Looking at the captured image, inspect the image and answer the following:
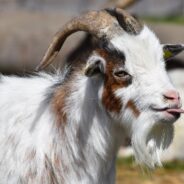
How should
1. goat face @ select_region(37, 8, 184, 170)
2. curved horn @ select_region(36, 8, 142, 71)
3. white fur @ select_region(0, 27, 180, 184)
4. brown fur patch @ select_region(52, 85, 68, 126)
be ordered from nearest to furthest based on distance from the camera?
goat face @ select_region(37, 8, 184, 170), white fur @ select_region(0, 27, 180, 184), curved horn @ select_region(36, 8, 142, 71), brown fur patch @ select_region(52, 85, 68, 126)

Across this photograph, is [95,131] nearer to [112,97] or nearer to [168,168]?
[112,97]

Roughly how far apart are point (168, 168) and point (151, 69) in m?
5.44

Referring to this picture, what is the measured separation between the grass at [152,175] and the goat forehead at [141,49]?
13.6 ft

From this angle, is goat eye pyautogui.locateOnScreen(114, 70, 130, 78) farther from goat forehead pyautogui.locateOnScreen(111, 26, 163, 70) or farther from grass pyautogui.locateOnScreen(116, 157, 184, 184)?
grass pyautogui.locateOnScreen(116, 157, 184, 184)

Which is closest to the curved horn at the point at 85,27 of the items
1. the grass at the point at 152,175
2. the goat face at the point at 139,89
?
the goat face at the point at 139,89

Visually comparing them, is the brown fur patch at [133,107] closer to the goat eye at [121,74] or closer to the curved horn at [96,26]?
the goat eye at [121,74]

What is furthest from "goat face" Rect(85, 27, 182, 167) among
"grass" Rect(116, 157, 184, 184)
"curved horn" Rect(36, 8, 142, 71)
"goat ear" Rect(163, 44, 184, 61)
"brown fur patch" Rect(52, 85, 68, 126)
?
"grass" Rect(116, 157, 184, 184)

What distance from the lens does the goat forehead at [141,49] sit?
24.7ft

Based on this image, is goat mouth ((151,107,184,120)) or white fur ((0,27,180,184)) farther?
white fur ((0,27,180,184))

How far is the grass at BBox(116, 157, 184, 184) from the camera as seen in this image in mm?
11977

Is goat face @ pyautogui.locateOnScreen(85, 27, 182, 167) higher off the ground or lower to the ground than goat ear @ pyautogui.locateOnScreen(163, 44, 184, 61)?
lower

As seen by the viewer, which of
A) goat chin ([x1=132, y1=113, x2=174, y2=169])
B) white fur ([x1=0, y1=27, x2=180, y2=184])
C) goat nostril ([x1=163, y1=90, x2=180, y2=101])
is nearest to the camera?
goat nostril ([x1=163, y1=90, x2=180, y2=101])

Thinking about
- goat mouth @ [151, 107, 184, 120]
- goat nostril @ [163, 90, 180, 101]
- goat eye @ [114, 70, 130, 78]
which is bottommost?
goat mouth @ [151, 107, 184, 120]

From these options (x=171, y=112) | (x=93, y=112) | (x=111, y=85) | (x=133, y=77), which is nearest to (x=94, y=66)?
(x=111, y=85)
